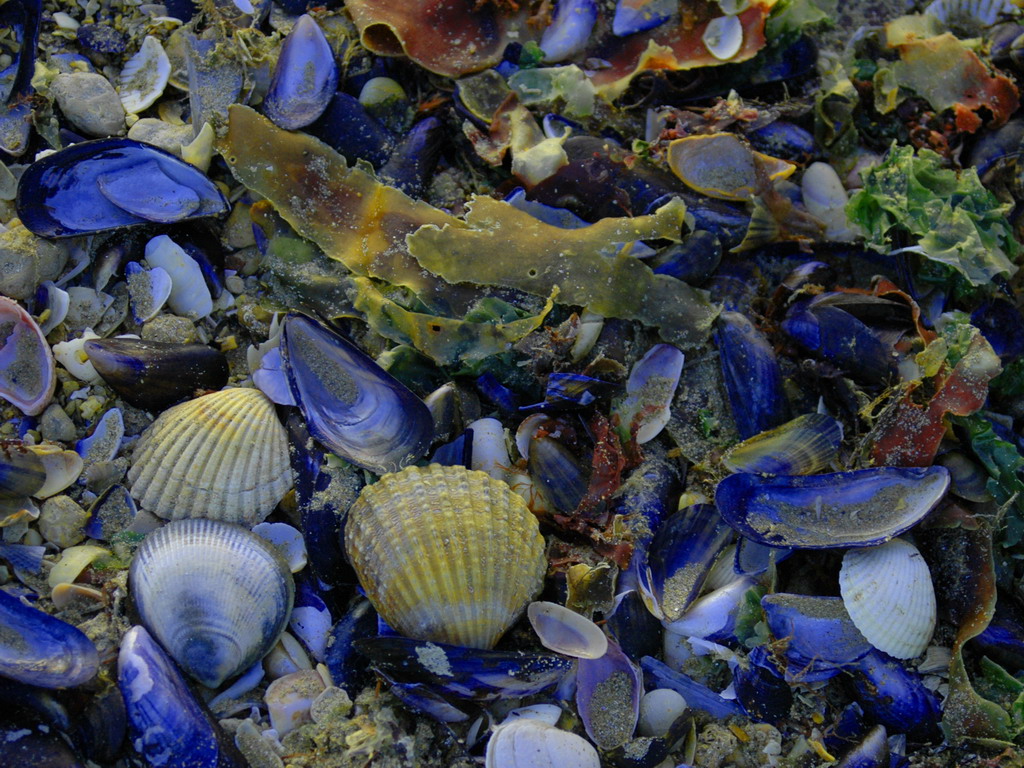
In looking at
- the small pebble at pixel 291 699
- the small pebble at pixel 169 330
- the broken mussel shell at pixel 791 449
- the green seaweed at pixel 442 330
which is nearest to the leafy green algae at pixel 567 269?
the green seaweed at pixel 442 330

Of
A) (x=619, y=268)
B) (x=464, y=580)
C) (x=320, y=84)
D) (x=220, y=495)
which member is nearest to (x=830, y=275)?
(x=619, y=268)

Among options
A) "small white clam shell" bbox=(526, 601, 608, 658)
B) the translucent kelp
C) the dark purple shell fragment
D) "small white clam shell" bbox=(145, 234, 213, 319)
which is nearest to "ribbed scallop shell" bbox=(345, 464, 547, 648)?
"small white clam shell" bbox=(526, 601, 608, 658)

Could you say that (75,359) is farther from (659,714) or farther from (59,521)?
(659,714)

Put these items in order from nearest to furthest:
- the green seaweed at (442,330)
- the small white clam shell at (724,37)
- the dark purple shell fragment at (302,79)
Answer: the green seaweed at (442,330)
the dark purple shell fragment at (302,79)
the small white clam shell at (724,37)

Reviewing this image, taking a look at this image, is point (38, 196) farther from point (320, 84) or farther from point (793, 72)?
point (793, 72)

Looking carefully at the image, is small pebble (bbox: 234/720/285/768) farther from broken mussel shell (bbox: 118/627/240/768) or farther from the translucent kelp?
the translucent kelp

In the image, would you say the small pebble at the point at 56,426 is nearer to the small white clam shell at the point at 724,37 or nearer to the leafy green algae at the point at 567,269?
the leafy green algae at the point at 567,269

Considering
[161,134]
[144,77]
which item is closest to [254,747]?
[161,134]
